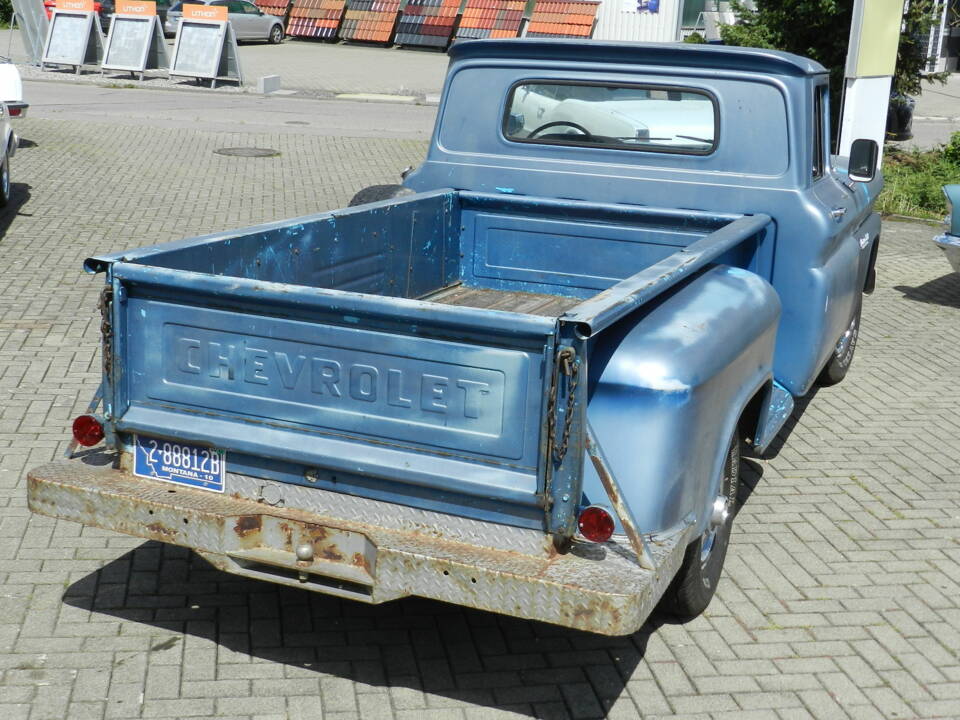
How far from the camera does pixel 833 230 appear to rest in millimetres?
5473

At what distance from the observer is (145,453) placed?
3.93m

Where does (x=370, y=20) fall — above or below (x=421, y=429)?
above

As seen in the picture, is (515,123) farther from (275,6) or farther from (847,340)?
(275,6)

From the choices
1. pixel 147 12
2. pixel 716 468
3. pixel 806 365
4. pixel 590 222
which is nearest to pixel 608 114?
pixel 590 222

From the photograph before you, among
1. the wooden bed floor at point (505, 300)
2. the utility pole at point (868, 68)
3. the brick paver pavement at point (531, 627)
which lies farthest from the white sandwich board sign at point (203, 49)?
the wooden bed floor at point (505, 300)

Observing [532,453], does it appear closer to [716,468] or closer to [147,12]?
[716,468]

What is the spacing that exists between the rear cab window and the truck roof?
14cm

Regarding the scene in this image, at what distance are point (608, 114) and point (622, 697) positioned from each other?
321 cm

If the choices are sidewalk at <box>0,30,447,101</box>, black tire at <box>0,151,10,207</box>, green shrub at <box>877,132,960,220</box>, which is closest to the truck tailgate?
black tire at <box>0,151,10,207</box>

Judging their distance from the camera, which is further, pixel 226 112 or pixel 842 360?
pixel 226 112

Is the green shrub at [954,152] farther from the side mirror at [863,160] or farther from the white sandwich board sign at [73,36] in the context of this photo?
the white sandwich board sign at [73,36]

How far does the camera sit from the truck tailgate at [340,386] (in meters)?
3.39

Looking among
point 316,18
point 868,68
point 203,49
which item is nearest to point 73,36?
point 203,49

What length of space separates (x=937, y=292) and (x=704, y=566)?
6668 mm
